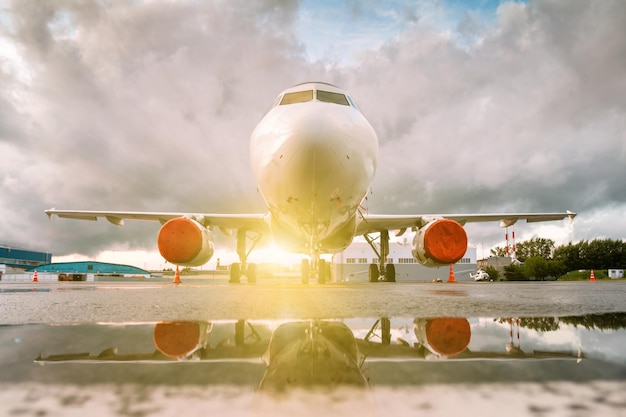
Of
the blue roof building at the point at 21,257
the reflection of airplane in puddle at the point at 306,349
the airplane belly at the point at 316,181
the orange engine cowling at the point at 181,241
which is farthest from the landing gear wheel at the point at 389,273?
the blue roof building at the point at 21,257

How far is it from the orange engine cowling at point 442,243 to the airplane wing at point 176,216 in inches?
197

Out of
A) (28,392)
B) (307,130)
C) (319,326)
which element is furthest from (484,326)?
(307,130)

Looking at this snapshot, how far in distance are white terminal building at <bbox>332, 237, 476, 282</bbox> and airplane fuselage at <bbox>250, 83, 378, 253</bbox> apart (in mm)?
34058

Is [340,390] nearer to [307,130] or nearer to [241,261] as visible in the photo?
[307,130]

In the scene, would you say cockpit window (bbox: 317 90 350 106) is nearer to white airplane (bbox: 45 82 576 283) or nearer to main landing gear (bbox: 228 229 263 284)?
white airplane (bbox: 45 82 576 283)

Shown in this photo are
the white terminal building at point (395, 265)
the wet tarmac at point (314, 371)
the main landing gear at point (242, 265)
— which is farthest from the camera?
the white terminal building at point (395, 265)

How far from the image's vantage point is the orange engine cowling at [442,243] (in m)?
9.04

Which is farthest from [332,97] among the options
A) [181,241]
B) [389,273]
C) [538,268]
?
[538,268]

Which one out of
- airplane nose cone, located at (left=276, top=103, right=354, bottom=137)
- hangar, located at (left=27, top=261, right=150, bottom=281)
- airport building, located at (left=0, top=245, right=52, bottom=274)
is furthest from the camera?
airport building, located at (left=0, top=245, right=52, bottom=274)

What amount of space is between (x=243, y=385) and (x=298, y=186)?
222 inches

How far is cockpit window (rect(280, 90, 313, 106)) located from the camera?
6950 millimetres

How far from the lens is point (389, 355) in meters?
1.16

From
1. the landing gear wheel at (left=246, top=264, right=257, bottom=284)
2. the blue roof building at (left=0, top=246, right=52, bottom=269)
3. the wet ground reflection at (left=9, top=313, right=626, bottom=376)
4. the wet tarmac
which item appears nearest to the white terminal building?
the landing gear wheel at (left=246, top=264, right=257, bottom=284)

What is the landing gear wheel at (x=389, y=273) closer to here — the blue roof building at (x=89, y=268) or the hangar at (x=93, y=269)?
the hangar at (x=93, y=269)
